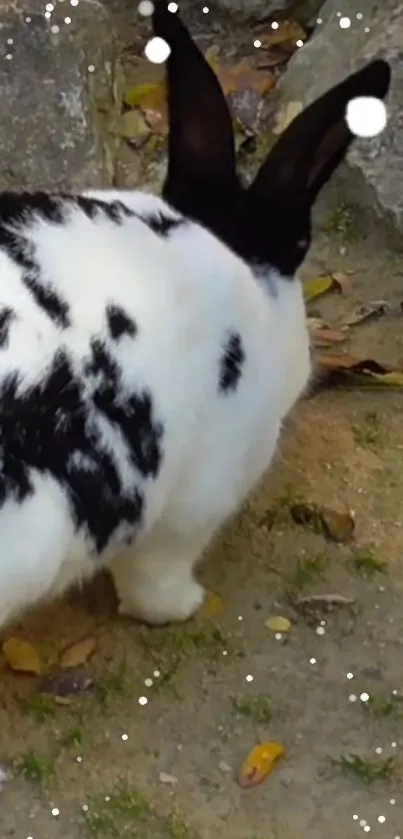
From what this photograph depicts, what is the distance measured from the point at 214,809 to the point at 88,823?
0.21 metres

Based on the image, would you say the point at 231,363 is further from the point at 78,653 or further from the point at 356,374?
the point at 356,374

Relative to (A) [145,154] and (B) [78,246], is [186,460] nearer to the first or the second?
(B) [78,246]

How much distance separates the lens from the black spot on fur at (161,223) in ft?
8.11

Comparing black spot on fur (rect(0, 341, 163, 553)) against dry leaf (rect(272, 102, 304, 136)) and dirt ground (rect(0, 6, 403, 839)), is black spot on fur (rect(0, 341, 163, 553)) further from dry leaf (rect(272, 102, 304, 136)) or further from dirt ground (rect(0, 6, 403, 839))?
dry leaf (rect(272, 102, 304, 136))

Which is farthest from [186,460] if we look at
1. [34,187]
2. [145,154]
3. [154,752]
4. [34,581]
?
[145,154]

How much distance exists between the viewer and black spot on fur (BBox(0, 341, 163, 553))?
212cm

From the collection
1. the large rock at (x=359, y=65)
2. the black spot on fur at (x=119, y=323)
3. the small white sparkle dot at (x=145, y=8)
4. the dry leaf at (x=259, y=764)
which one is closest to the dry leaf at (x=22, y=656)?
the dry leaf at (x=259, y=764)

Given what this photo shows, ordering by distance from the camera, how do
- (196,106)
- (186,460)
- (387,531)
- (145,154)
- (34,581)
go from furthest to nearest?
(145,154), (387,531), (196,106), (186,460), (34,581)

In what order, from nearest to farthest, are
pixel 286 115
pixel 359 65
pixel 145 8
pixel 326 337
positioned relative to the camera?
pixel 326 337 < pixel 359 65 < pixel 286 115 < pixel 145 8

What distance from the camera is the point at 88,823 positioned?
2.46 meters

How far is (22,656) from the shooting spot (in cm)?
273

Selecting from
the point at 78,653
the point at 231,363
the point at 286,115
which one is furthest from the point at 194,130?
the point at 286,115

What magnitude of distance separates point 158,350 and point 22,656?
28.9 inches

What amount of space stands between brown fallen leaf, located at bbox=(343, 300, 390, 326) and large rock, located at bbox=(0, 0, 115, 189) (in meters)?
0.71
